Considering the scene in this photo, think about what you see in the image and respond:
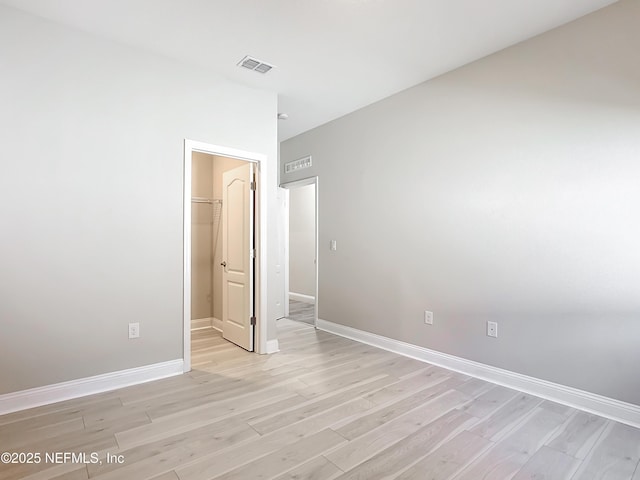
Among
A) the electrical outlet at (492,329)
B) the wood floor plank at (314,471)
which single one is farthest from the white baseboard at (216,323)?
the electrical outlet at (492,329)

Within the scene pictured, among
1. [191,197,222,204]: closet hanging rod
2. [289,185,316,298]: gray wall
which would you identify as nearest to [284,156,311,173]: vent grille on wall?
[191,197,222,204]: closet hanging rod

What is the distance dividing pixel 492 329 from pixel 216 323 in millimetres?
3616

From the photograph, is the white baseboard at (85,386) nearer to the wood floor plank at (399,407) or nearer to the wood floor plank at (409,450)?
the wood floor plank at (399,407)

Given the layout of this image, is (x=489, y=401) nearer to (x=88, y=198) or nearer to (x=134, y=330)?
(x=134, y=330)

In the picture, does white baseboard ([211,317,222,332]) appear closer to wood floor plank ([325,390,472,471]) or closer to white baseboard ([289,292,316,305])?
white baseboard ([289,292,316,305])

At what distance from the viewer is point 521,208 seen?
9.41 ft

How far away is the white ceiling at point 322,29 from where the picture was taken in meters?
2.42

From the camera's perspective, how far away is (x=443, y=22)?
8.54ft

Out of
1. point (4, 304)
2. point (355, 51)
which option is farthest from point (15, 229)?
point (355, 51)

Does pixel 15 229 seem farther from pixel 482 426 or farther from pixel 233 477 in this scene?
pixel 482 426

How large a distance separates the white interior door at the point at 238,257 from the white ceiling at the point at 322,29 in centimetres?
120

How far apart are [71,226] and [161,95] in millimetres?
1385

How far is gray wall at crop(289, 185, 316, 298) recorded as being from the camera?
7.20m

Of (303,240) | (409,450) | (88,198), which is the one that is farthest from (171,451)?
(303,240)
